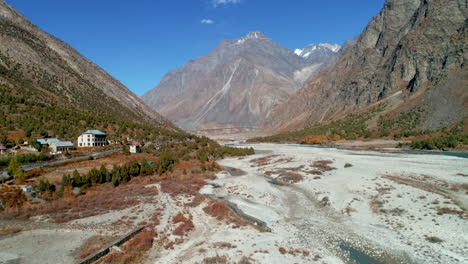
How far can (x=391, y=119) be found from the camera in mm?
102625

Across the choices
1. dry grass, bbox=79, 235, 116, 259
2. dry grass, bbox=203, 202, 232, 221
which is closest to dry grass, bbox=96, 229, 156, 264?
dry grass, bbox=79, 235, 116, 259

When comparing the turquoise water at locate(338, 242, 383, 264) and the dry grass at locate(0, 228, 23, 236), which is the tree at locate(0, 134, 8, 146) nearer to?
the dry grass at locate(0, 228, 23, 236)

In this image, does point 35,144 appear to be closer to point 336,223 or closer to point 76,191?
point 76,191

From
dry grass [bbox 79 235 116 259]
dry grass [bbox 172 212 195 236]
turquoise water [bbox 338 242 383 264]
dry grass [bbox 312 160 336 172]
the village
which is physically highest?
the village

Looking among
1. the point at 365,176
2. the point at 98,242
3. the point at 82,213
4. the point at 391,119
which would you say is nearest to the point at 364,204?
the point at 365,176

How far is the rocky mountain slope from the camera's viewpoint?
80.9 meters

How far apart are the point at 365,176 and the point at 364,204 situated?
1301cm

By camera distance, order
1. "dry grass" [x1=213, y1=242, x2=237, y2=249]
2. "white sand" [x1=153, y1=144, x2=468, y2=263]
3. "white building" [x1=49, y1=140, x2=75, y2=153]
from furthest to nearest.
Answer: "white building" [x1=49, y1=140, x2=75, y2=153], "dry grass" [x1=213, y1=242, x2=237, y2=249], "white sand" [x1=153, y1=144, x2=468, y2=263]

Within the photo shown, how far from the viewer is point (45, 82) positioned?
89438 millimetres

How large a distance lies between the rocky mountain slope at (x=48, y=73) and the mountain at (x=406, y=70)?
108m

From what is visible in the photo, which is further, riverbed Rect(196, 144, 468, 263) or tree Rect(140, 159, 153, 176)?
tree Rect(140, 159, 153, 176)

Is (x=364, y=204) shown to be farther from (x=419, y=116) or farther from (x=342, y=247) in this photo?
(x=419, y=116)

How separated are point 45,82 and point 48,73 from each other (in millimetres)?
7179

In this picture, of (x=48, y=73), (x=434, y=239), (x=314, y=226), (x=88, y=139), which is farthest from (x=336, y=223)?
(x=48, y=73)
